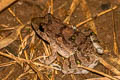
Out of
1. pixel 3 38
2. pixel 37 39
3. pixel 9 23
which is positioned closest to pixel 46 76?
pixel 37 39

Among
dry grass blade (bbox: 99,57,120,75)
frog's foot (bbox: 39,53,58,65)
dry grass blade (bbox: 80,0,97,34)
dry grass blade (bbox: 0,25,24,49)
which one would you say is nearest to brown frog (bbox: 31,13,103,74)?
frog's foot (bbox: 39,53,58,65)

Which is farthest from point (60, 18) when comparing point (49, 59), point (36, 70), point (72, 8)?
point (36, 70)

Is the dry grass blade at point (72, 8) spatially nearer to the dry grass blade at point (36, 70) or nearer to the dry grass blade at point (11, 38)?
the dry grass blade at point (11, 38)

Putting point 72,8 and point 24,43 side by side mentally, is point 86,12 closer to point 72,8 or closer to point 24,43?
point 72,8

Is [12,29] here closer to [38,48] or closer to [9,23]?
[9,23]

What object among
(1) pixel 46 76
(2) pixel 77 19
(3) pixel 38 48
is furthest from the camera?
(2) pixel 77 19

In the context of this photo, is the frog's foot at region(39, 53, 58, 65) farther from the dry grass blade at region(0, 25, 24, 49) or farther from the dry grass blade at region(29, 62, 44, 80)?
the dry grass blade at region(0, 25, 24, 49)
